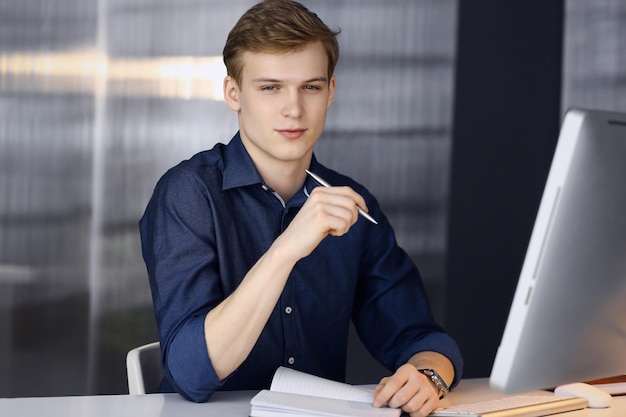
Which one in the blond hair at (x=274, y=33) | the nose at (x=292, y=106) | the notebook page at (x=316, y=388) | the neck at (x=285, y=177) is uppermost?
the blond hair at (x=274, y=33)

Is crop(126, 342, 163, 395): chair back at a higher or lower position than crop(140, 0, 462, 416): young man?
lower

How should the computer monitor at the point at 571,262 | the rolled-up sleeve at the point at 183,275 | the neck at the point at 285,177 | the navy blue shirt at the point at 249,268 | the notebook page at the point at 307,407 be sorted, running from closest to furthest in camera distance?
the computer monitor at the point at 571,262 < the notebook page at the point at 307,407 < the rolled-up sleeve at the point at 183,275 < the navy blue shirt at the point at 249,268 < the neck at the point at 285,177

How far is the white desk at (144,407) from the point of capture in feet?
4.67

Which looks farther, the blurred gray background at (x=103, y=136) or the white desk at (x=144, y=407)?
the blurred gray background at (x=103, y=136)

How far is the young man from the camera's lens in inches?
59.9

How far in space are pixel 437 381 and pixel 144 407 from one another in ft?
1.67

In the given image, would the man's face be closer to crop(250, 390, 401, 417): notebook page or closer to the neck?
the neck

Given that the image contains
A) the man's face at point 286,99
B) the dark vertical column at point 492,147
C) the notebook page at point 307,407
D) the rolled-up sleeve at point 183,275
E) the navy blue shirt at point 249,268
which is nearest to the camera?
the notebook page at point 307,407

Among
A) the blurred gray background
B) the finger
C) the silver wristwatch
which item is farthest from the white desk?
the blurred gray background

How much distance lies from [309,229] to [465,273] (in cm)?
260

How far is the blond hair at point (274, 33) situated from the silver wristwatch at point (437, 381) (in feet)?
2.22

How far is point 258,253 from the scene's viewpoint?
1877 millimetres

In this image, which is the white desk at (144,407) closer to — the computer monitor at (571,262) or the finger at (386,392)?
the finger at (386,392)

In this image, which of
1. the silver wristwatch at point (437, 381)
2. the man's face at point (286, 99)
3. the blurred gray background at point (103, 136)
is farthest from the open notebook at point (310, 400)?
the blurred gray background at point (103, 136)
